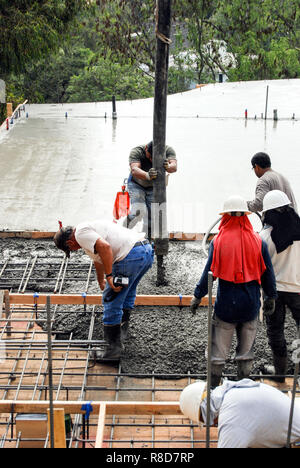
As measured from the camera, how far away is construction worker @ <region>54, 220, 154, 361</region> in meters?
4.81

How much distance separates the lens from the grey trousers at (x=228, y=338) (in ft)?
14.7

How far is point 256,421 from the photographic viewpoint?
3.10 m

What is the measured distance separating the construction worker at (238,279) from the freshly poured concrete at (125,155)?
410 cm

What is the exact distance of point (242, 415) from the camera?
3.12m

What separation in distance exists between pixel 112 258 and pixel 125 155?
8.64m

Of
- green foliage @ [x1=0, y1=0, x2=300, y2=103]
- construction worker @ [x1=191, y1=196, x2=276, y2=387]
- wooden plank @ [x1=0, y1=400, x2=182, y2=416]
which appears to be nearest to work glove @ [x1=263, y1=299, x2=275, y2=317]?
construction worker @ [x1=191, y1=196, x2=276, y2=387]

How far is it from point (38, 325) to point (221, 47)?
3430 cm

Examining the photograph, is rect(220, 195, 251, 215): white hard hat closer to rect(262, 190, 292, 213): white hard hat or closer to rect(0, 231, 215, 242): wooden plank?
rect(262, 190, 292, 213): white hard hat

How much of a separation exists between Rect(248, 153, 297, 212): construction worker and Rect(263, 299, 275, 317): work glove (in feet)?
4.43

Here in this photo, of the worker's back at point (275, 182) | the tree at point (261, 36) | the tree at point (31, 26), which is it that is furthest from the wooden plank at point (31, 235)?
the tree at point (261, 36)

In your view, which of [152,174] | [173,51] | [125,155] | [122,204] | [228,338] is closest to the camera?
[228,338]

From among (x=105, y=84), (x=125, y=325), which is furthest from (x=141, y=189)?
(x=105, y=84)

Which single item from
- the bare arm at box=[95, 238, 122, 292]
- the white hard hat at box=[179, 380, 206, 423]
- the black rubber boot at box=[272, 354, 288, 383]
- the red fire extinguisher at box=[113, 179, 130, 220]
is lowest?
the black rubber boot at box=[272, 354, 288, 383]

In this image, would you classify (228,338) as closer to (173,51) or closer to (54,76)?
(54,76)
